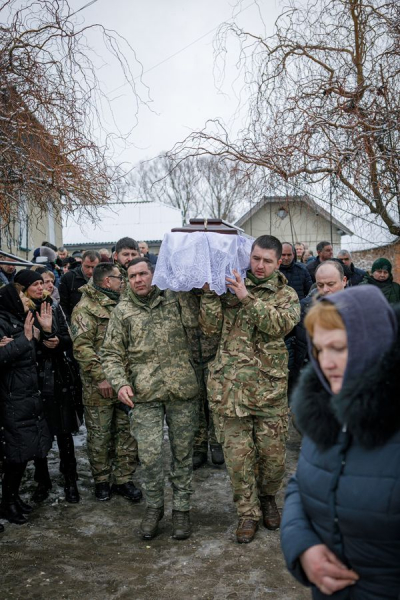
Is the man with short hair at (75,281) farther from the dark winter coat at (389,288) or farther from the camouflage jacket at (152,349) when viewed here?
the dark winter coat at (389,288)

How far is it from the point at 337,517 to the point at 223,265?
251 cm

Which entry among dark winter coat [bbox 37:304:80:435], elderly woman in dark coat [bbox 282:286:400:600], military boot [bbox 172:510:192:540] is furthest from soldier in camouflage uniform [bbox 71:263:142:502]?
elderly woman in dark coat [bbox 282:286:400:600]

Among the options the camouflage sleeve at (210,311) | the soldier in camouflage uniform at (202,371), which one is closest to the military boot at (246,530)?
the soldier in camouflage uniform at (202,371)

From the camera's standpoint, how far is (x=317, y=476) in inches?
73.4

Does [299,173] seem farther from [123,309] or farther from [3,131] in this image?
[3,131]

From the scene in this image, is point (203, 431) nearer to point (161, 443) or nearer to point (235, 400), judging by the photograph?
point (161, 443)

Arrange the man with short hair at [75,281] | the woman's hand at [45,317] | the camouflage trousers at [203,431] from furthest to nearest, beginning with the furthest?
the man with short hair at [75,281], the camouflage trousers at [203,431], the woman's hand at [45,317]

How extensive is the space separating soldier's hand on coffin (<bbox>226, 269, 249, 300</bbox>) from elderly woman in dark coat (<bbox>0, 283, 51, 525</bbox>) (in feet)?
6.13

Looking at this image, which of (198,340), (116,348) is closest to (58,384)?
(116,348)

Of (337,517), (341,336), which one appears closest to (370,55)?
(341,336)

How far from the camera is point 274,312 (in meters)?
4.20

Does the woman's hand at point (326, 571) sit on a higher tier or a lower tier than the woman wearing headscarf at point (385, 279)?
lower

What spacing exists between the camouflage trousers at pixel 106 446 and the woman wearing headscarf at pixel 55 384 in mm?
181

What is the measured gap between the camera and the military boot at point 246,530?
425cm
